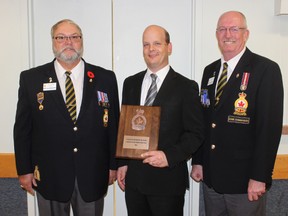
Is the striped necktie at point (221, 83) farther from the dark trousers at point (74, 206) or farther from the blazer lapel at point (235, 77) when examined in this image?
the dark trousers at point (74, 206)

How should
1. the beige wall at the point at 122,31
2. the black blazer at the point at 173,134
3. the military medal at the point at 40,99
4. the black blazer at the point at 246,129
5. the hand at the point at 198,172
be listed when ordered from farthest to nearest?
the beige wall at the point at 122,31 < the hand at the point at 198,172 < the military medal at the point at 40,99 < the black blazer at the point at 173,134 < the black blazer at the point at 246,129

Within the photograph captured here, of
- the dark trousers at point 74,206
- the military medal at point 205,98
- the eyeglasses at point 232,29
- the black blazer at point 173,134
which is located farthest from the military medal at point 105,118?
the eyeglasses at point 232,29

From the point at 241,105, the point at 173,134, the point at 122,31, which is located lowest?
the point at 173,134

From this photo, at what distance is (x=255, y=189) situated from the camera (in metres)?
2.05

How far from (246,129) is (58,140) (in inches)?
52.7

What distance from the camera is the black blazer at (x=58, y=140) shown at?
7.29 ft

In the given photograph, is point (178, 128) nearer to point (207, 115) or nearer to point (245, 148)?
point (207, 115)

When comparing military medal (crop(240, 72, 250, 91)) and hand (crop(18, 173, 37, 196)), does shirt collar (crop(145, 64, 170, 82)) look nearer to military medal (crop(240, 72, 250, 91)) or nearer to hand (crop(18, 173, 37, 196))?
military medal (crop(240, 72, 250, 91))

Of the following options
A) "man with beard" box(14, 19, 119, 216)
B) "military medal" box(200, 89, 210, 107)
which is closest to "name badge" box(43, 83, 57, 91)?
"man with beard" box(14, 19, 119, 216)

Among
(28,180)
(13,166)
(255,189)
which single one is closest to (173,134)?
(255,189)

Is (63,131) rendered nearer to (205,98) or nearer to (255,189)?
(205,98)

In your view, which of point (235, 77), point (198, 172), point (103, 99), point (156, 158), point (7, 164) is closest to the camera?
point (156, 158)

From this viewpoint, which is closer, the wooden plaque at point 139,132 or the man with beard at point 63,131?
the wooden plaque at point 139,132

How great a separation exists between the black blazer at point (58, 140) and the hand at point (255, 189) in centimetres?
108
